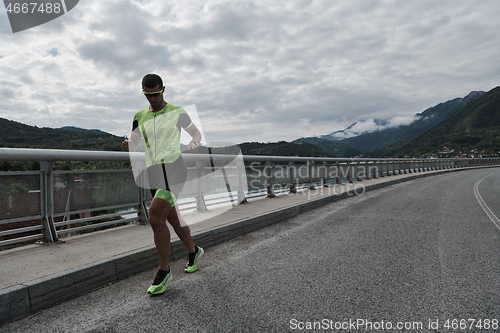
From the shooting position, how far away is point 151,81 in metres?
3.44

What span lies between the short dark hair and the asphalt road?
198 cm

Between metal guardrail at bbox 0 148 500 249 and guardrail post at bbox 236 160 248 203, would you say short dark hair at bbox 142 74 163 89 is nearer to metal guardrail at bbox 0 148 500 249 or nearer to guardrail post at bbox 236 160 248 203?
metal guardrail at bbox 0 148 500 249

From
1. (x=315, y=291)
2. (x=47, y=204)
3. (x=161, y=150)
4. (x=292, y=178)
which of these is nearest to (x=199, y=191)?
(x=47, y=204)

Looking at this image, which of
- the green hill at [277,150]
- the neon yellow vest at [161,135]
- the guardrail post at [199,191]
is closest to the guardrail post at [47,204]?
the neon yellow vest at [161,135]

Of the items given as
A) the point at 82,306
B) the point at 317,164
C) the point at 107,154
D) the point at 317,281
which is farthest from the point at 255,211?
the point at 317,164

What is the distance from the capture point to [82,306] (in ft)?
10.2

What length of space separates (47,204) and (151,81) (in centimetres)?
249

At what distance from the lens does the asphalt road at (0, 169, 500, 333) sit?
272 centimetres

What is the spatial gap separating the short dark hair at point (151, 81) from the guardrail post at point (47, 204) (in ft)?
7.28

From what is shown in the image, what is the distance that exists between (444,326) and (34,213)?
4.63 m

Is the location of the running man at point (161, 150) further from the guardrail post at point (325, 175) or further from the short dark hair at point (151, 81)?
the guardrail post at point (325, 175)

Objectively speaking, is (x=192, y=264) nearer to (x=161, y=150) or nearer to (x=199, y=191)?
(x=161, y=150)

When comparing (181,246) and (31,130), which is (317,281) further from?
(31,130)

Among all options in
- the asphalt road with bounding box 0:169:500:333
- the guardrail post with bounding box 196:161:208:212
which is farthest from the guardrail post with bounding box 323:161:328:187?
the asphalt road with bounding box 0:169:500:333
